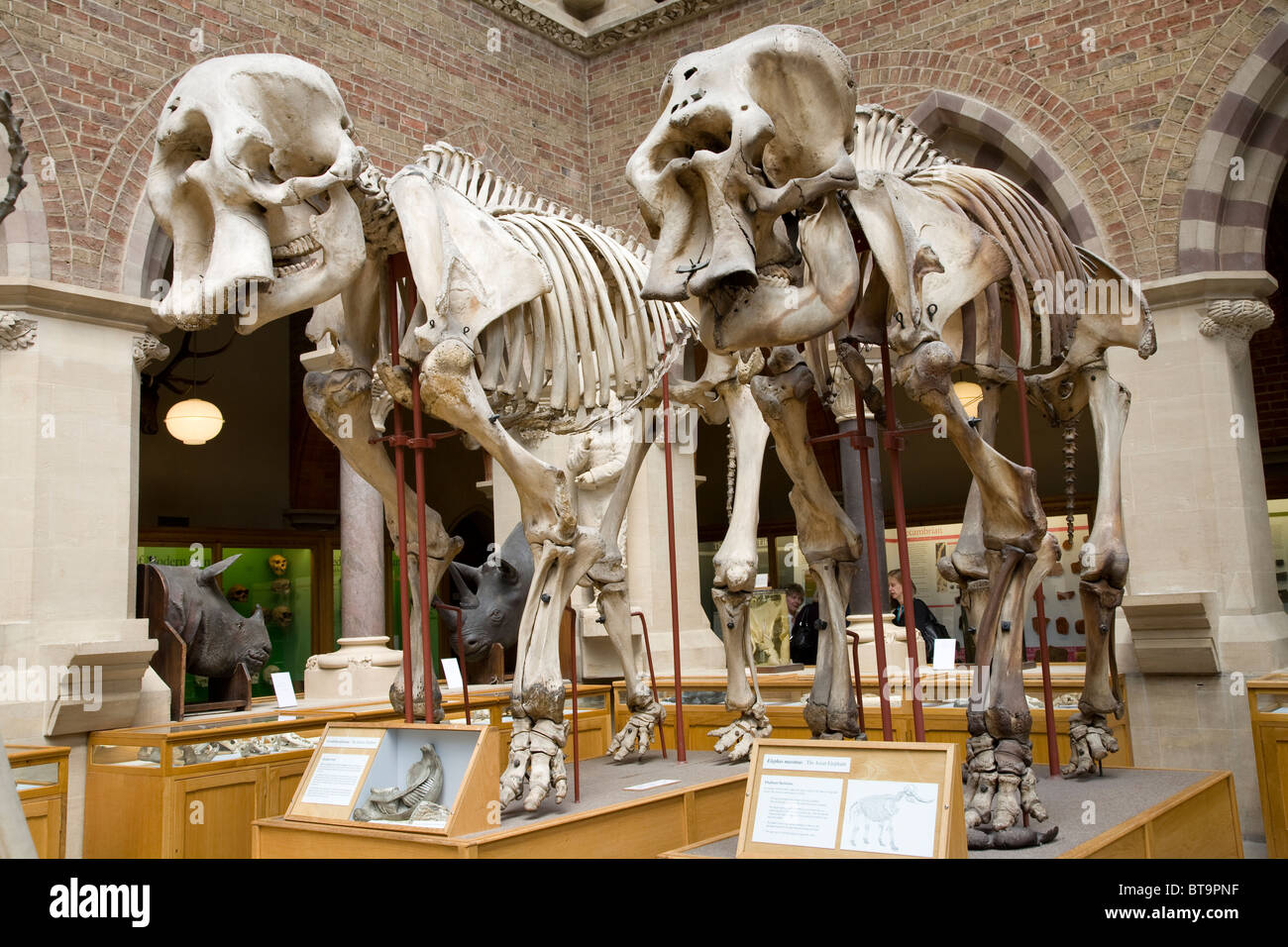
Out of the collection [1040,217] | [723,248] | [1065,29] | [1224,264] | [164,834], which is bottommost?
[164,834]

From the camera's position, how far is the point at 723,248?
3.31 m

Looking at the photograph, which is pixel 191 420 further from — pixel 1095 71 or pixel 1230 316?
pixel 1230 316

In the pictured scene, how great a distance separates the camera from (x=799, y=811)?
3.07 m

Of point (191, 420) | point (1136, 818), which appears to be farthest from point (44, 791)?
point (191, 420)

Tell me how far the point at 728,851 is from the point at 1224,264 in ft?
22.2

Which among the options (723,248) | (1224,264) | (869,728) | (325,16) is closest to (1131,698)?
(869,728)

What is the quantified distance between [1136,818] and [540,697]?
1978 mm

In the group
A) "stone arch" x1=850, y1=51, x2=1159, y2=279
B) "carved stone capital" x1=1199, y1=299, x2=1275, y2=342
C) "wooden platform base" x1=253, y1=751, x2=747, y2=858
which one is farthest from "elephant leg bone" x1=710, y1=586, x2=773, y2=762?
"stone arch" x1=850, y1=51, x2=1159, y2=279

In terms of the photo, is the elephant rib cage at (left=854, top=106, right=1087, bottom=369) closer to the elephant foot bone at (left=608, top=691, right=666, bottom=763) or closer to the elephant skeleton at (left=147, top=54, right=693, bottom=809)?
the elephant skeleton at (left=147, top=54, right=693, bottom=809)

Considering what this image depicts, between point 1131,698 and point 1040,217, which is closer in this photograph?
point 1040,217

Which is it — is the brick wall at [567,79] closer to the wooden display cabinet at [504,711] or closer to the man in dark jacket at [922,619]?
the man in dark jacket at [922,619]

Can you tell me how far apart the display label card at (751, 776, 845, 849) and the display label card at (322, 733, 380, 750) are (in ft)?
4.49
